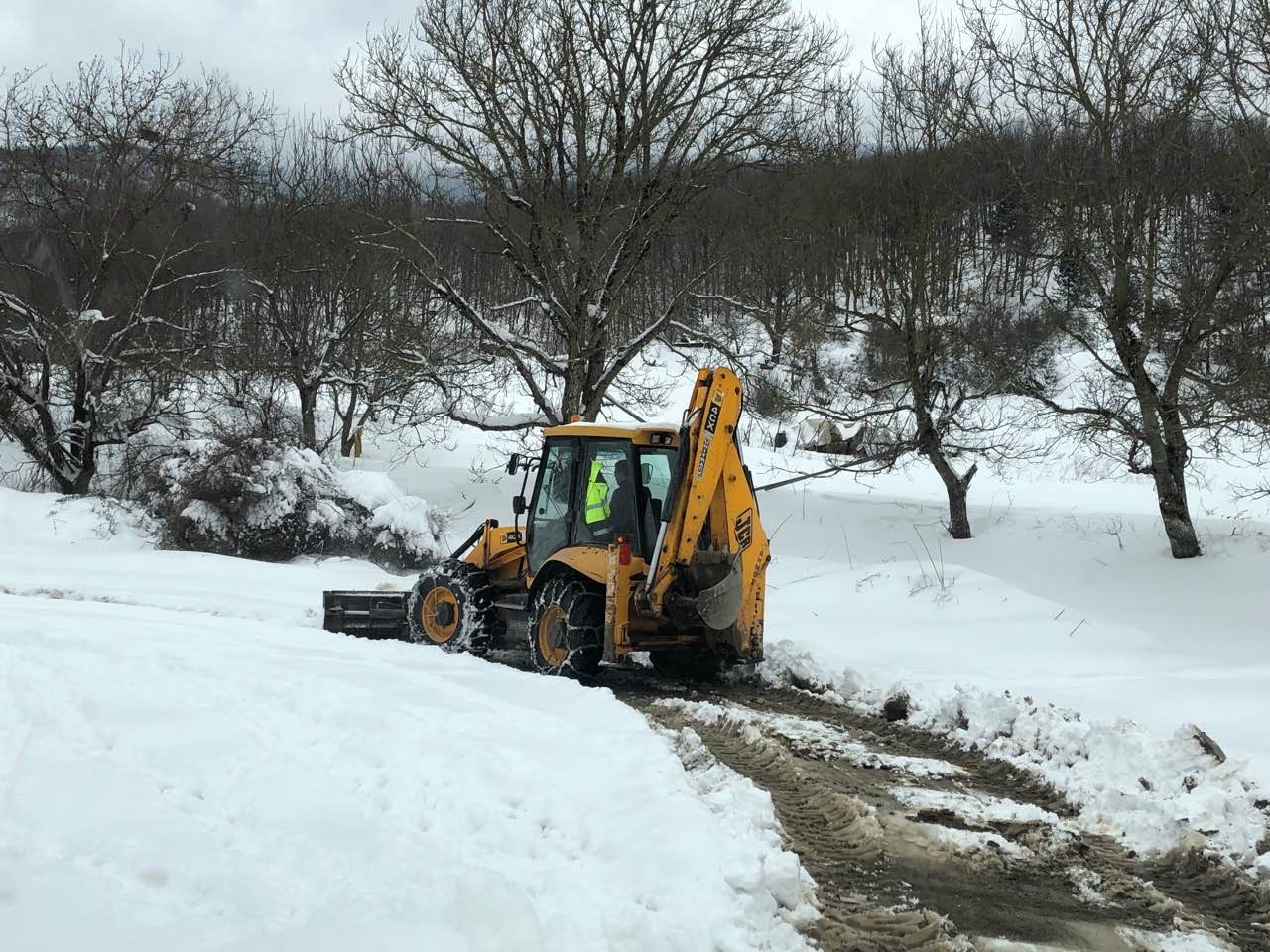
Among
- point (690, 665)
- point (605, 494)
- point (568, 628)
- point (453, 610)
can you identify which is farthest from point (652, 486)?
point (453, 610)

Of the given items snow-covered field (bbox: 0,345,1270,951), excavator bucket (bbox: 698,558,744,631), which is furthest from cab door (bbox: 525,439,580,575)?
excavator bucket (bbox: 698,558,744,631)

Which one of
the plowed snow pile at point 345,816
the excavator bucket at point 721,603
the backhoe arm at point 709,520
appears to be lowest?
the plowed snow pile at point 345,816

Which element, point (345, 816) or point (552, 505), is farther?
point (552, 505)

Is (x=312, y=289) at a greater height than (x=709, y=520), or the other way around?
(x=312, y=289)

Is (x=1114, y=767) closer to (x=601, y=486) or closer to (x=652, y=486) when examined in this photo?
(x=652, y=486)

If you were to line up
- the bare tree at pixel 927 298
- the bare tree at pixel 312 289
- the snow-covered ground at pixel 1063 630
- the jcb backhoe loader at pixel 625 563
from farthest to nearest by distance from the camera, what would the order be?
the bare tree at pixel 312 289 < the bare tree at pixel 927 298 < the jcb backhoe loader at pixel 625 563 < the snow-covered ground at pixel 1063 630

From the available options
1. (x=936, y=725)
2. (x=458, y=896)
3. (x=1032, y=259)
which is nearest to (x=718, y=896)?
(x=458, y=896)

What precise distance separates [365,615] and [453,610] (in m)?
1.13

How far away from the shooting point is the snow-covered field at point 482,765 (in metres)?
3.30

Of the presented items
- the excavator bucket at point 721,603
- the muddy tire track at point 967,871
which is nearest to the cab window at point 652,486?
the excavator bucket at point 721,603

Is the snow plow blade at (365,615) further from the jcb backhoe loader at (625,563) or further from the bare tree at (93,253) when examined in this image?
the bare tree at (93,253)

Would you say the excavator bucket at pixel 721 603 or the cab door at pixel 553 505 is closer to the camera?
the excavator bucket at pixel 721 603

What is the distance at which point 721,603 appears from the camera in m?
7.68

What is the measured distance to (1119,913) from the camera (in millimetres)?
3990
